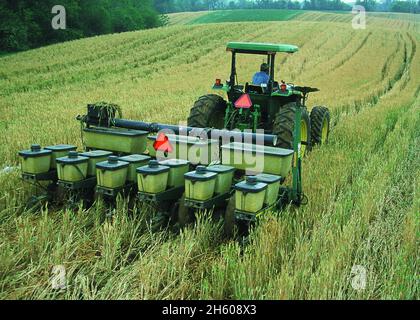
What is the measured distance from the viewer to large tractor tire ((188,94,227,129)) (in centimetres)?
657

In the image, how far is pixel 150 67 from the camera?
19938mm

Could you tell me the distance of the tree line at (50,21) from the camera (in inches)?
1282

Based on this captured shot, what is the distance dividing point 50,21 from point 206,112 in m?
34.2

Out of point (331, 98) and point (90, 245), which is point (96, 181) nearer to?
point (90, 245)

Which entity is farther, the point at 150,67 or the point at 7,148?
the point at 150,67

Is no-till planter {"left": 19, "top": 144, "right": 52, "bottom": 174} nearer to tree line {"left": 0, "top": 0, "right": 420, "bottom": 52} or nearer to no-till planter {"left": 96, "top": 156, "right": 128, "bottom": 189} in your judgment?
no-till planter {"left": 96, "top": 156, "right": 128, "bottom": 189}

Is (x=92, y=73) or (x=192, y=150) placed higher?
(x=92, y=73)

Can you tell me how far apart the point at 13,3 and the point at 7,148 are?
106 feet

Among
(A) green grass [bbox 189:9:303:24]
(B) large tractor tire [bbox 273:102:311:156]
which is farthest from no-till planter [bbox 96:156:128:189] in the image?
(A) green grass [bbox 189:9:303:24]

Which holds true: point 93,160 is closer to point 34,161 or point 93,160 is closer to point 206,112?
point 34,161

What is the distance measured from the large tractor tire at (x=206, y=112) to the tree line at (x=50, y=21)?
29.0 metres

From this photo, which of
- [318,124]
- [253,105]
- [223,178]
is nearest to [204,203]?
[223,178]

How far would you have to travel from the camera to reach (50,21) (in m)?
37.0
